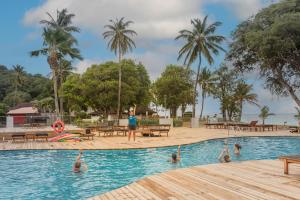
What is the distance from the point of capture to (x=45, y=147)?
65.4 ft

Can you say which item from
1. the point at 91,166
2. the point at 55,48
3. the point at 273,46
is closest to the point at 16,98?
the point at 55,48

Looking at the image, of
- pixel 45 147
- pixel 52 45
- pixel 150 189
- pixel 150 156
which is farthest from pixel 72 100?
pixel 150 189

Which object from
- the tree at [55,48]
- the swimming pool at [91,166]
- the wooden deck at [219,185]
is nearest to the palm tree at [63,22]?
the tree at [55,48]

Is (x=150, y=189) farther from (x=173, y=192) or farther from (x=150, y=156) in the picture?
(x=150, y=156)

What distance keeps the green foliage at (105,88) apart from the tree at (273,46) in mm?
30662

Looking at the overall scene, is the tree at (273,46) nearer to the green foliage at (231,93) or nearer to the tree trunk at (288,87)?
the tree trunk at (288,87)

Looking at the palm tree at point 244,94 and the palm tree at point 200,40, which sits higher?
the palm tree at point 200,40

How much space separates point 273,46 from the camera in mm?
12344

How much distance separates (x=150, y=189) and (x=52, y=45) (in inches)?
1185

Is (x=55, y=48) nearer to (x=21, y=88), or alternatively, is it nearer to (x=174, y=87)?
(x=174, y=87)

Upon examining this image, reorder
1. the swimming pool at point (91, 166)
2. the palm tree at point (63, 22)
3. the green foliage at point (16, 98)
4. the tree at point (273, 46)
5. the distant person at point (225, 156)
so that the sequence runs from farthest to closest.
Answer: the green foliage at point (16, 98)
the palm tree at point (63, 22)
the distant person at point (225, 156)
the tree at point (273, 46)
the swimming pool at point (91, 166)

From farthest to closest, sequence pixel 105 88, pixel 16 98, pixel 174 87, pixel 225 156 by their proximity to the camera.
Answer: pixel 16 98 → pixel 174 87 → pixel 105 88 → pixel 225 156

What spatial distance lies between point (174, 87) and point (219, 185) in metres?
46.7

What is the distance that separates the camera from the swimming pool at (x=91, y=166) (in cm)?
1097
